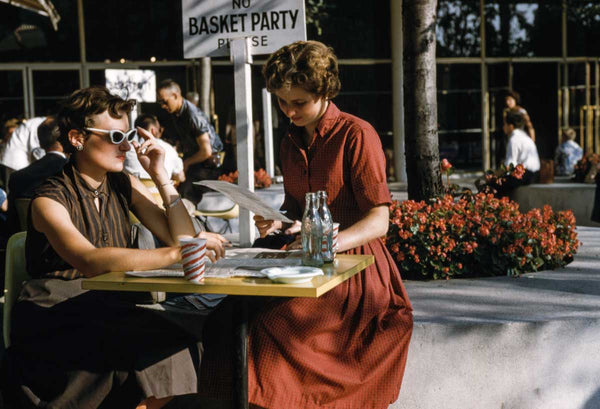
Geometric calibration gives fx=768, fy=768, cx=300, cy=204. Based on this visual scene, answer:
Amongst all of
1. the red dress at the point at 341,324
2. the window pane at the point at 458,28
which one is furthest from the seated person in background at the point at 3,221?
the window pane at the point at 458,28

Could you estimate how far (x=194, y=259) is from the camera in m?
2.60

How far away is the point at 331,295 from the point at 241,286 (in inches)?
23.9

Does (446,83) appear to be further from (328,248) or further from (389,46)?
(328,248)

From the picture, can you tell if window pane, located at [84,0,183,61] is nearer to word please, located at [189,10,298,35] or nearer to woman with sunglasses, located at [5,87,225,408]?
word please, located at [189,10,298,35]

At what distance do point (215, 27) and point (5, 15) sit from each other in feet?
37.4

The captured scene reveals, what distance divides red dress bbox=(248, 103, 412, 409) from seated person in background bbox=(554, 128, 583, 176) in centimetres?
1354

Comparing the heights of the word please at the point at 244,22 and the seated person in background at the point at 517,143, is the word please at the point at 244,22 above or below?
above

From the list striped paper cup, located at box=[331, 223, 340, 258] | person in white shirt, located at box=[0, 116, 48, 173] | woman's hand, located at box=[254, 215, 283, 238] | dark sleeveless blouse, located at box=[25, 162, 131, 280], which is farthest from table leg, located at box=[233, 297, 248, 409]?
person in white shirt, located at box=[0, 116, 48, 173]

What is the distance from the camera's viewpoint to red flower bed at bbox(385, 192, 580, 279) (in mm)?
4801

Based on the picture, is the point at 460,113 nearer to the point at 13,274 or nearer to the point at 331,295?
the point at 331,295

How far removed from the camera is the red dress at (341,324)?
288cm

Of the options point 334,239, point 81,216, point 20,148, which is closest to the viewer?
point 334,239

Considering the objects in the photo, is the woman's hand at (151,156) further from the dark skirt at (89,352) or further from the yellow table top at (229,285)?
the yellow table top at (229,285)

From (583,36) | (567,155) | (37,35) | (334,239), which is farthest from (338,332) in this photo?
(583,36)
